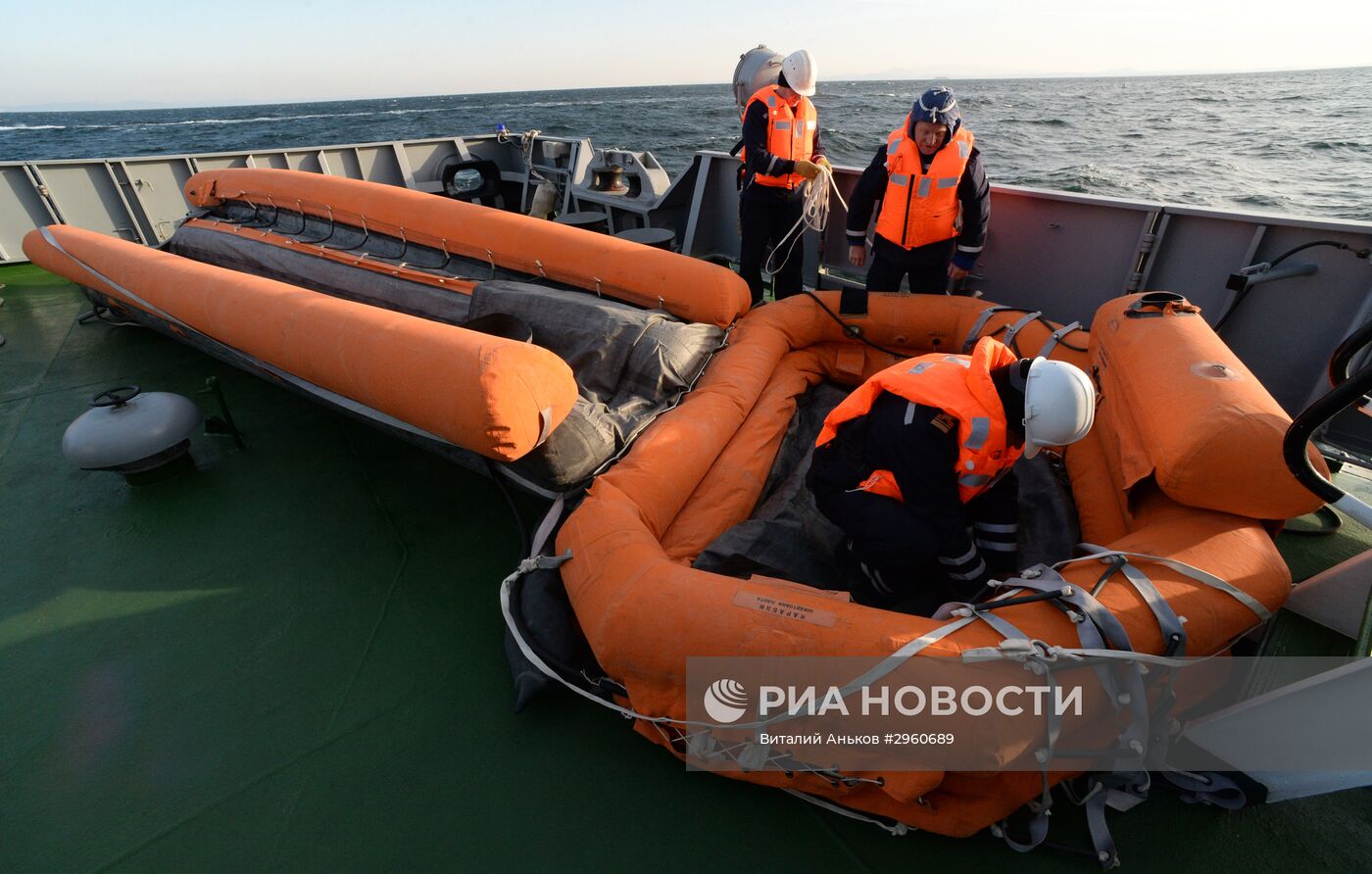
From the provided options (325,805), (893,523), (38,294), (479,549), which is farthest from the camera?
(38,294)

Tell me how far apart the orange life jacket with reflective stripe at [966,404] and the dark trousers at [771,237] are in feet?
7.14

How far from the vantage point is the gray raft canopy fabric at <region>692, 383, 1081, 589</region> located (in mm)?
2164

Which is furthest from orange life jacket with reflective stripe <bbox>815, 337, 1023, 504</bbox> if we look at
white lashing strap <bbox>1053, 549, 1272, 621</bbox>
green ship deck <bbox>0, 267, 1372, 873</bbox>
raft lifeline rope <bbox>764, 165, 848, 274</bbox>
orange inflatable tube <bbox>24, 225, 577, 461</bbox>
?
raft lifeline rope <bbox>764, 165, 848, 274</bbox>

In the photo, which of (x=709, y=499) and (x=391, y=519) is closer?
(x=709, y=499)

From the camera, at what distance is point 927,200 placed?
10.4 ft

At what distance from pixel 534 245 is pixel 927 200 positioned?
80.8 inches

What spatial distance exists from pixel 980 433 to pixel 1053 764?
2.81ft

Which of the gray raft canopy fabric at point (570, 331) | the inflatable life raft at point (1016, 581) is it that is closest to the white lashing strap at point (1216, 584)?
the inflatable life raft at point (1016, 581)

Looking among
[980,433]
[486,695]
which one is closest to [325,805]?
[486,695]

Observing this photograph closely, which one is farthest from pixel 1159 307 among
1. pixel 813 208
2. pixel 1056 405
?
pixel 813 208

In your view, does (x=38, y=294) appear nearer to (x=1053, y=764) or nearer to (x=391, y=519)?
(x=391, y=519)

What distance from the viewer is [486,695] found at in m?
2.03

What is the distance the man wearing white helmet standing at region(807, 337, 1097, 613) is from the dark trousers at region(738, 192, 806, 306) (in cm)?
219

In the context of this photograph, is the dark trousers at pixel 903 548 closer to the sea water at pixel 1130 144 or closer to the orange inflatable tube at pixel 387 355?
the orange inflatable tube at pixel 387 355
